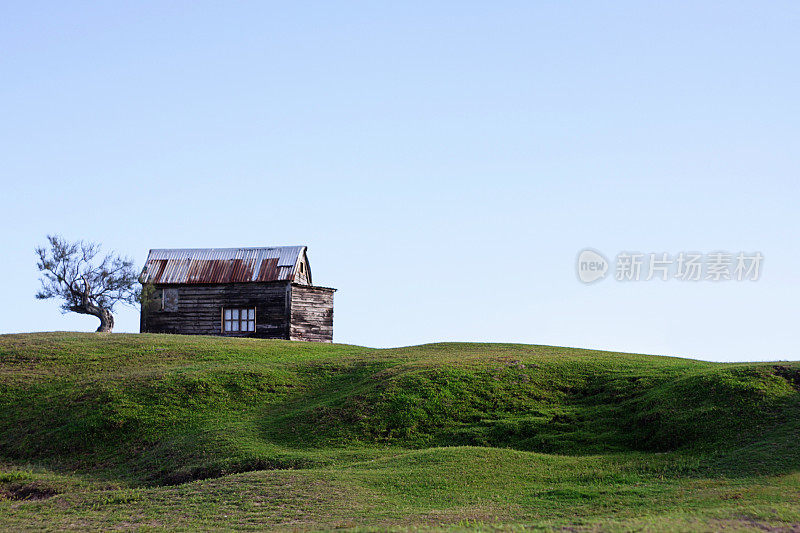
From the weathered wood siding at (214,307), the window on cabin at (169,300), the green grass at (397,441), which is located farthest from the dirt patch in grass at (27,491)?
the window on cabin at (169,300)

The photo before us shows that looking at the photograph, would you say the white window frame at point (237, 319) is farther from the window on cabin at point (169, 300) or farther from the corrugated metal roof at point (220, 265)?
the window on cabin at point (169, 300)

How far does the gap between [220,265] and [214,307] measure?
349cm

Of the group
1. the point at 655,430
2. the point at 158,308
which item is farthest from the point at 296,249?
the point at 655,430

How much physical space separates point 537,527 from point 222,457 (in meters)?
13.9

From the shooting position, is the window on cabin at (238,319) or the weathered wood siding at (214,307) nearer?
the weathered wood siding at (214,307)

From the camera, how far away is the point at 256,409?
33.1 metres

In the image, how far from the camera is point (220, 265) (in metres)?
57.2

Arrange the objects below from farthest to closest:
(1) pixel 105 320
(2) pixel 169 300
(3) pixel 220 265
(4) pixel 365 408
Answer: (1) pixel 105 320
(3) pixel 220 265
(2) pixel 169 300
(4) pixel 365 408

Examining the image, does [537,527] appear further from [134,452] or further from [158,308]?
[158,308]

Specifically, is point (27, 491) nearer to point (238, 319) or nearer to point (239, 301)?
point (238, 319)

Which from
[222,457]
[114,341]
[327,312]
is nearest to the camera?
[222,457]

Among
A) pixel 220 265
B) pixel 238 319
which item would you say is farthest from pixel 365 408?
pixel 220 265

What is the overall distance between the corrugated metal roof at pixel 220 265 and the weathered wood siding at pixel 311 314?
1599 millimetres

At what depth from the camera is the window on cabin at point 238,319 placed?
55.0m
